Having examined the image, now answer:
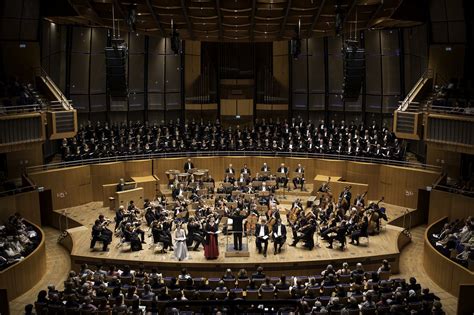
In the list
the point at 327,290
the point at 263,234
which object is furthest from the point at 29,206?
the point at 327,290

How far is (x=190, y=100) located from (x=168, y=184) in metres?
4.95

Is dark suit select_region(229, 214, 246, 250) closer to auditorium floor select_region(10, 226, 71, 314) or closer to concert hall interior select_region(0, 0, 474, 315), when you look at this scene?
concert hall interior select_region(0, 0, 474, 315)

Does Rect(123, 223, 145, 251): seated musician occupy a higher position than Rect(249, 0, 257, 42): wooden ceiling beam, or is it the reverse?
Rect(249, 0, 257, 42): wooden ceiling beam

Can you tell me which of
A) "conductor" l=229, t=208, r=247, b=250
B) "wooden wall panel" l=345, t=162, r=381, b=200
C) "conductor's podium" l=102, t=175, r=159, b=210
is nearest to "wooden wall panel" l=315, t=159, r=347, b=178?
"wooden wall panel" l=345, t=162, r=381, b=200

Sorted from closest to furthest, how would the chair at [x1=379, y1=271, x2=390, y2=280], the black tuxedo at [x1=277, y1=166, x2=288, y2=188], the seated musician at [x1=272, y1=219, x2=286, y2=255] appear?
1. the chair at [x1=379, y1=271, x2=390, y2=280]
2. the seated musician at [x1=272, y1=219, x2=286, y2=255]
3. the black tuxedo at [x1=277, y1=166, x2=288, y2=188]

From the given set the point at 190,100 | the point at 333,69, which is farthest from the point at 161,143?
the point at 333,69

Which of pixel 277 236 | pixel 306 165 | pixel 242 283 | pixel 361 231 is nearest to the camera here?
pixel 242 283

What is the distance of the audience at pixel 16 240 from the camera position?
12.8 metres

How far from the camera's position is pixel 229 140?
845 inches

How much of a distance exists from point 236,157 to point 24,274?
1015 cm

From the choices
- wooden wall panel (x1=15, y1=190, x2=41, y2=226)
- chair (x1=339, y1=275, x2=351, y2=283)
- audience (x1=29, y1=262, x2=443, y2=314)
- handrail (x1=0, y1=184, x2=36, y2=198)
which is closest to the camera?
audience (x1=29, y1=262, x2=443, y2=314)

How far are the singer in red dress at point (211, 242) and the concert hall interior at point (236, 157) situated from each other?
2.7 inches

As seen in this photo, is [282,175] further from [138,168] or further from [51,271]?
[51,271]

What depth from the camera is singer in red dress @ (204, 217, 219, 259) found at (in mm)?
13337
